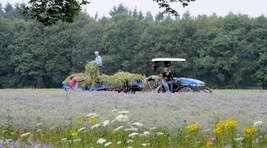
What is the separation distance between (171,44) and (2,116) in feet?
166

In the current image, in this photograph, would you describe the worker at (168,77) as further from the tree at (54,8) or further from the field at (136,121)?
the tree at (54,8)

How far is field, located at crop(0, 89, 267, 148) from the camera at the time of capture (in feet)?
26.6

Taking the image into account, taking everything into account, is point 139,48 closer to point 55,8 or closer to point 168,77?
point 168,77

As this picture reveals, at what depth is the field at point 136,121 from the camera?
811 centimetres

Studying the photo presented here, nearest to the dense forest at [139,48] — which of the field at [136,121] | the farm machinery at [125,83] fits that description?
the farm machinery at [125,83]

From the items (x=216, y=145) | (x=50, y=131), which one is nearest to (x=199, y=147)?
(x=216, y=145)

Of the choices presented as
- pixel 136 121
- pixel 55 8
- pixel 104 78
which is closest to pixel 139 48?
pixel 104 78

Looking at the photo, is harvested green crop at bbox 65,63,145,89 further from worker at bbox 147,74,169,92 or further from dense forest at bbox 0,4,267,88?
dense forest at bbox 0,4,267,88

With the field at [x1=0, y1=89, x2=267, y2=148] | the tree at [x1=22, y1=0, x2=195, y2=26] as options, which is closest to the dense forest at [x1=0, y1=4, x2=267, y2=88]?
the field at [x1=0, y1=89, x2=267, y2=148]

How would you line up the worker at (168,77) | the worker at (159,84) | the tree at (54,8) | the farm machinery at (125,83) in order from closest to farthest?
the tree at (54,8)
the worker at (159,84)
the worker at (168,77)
the farm machinery at (125,83)

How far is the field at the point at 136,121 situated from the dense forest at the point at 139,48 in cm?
3953

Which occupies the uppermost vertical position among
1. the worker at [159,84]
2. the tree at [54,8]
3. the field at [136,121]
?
the tree at [54,8]

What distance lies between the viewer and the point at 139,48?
62.8m

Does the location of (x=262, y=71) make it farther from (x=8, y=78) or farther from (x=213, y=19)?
(x=8, y=78)
